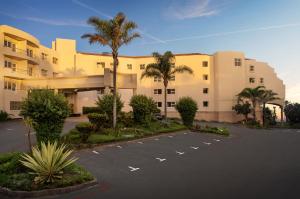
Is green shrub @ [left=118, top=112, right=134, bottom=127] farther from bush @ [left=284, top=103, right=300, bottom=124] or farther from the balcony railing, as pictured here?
bush @ [left=284, top=103, right=300, bottom=124]

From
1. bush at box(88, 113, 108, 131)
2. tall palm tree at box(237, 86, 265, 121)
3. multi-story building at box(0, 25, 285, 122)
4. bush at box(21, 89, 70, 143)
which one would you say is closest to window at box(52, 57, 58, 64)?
multi-story building at box(0, 25, 285, 122)

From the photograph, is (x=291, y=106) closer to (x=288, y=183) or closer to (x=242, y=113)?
(x=242, y=113)

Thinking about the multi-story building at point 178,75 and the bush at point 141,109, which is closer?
the bush at point 141,109

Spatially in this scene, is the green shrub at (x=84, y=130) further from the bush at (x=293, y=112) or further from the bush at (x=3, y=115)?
the bush at (x=293, y=112)

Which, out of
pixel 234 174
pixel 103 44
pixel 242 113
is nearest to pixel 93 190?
pixel 234 174

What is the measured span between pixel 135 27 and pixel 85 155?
13.7 metres

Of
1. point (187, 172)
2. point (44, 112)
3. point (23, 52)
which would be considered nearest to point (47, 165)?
point (44, 112)

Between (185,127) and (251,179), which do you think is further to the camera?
(185,127)

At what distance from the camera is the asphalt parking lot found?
29.9ft

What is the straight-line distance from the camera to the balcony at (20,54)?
3793 centimetres

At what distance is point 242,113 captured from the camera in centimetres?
5116

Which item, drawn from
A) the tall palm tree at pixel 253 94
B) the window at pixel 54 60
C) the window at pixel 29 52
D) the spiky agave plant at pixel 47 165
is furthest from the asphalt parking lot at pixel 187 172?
the window at pixel 54 60

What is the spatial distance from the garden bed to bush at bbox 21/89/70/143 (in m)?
3.16

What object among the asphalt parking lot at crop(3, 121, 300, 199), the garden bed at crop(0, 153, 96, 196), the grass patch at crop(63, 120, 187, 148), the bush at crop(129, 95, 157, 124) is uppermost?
the bush at crop(129, 95, 157, 124)
